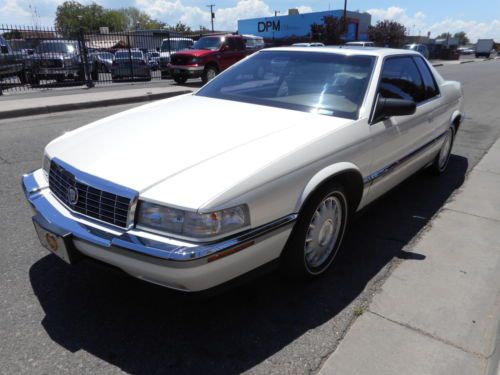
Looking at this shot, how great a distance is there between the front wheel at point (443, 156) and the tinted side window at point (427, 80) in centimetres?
71

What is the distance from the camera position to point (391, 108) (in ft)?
10.3

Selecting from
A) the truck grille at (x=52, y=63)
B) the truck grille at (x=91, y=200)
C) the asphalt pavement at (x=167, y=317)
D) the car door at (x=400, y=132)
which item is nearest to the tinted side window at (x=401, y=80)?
the car door at (x=400, y=132)

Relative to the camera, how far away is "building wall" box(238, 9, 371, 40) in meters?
50.1

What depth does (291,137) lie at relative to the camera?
2635 mm

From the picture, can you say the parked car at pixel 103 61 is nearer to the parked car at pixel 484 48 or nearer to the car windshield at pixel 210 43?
the car windshield at pixel 210 43

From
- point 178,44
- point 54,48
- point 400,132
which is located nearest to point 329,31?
point 178,44

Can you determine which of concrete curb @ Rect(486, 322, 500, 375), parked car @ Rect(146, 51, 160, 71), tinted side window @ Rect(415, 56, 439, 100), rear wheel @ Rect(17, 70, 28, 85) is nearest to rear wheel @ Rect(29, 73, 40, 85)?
rear wheel @ Rect(17, 70, 28, 85)

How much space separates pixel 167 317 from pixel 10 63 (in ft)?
48.5

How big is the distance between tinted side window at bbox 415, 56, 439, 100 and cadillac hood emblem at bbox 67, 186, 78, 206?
11.6 ft

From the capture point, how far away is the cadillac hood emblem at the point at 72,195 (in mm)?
2361

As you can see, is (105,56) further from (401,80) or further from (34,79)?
(401,80)

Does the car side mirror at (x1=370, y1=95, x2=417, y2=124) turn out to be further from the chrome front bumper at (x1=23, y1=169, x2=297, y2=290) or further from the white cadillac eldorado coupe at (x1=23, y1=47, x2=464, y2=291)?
the chrome front bumper at (x1=23, y1=169, x2=297, y2=290)

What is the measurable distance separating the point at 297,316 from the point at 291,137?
1.12 metres

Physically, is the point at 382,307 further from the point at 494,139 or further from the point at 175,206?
the point at 494,139
